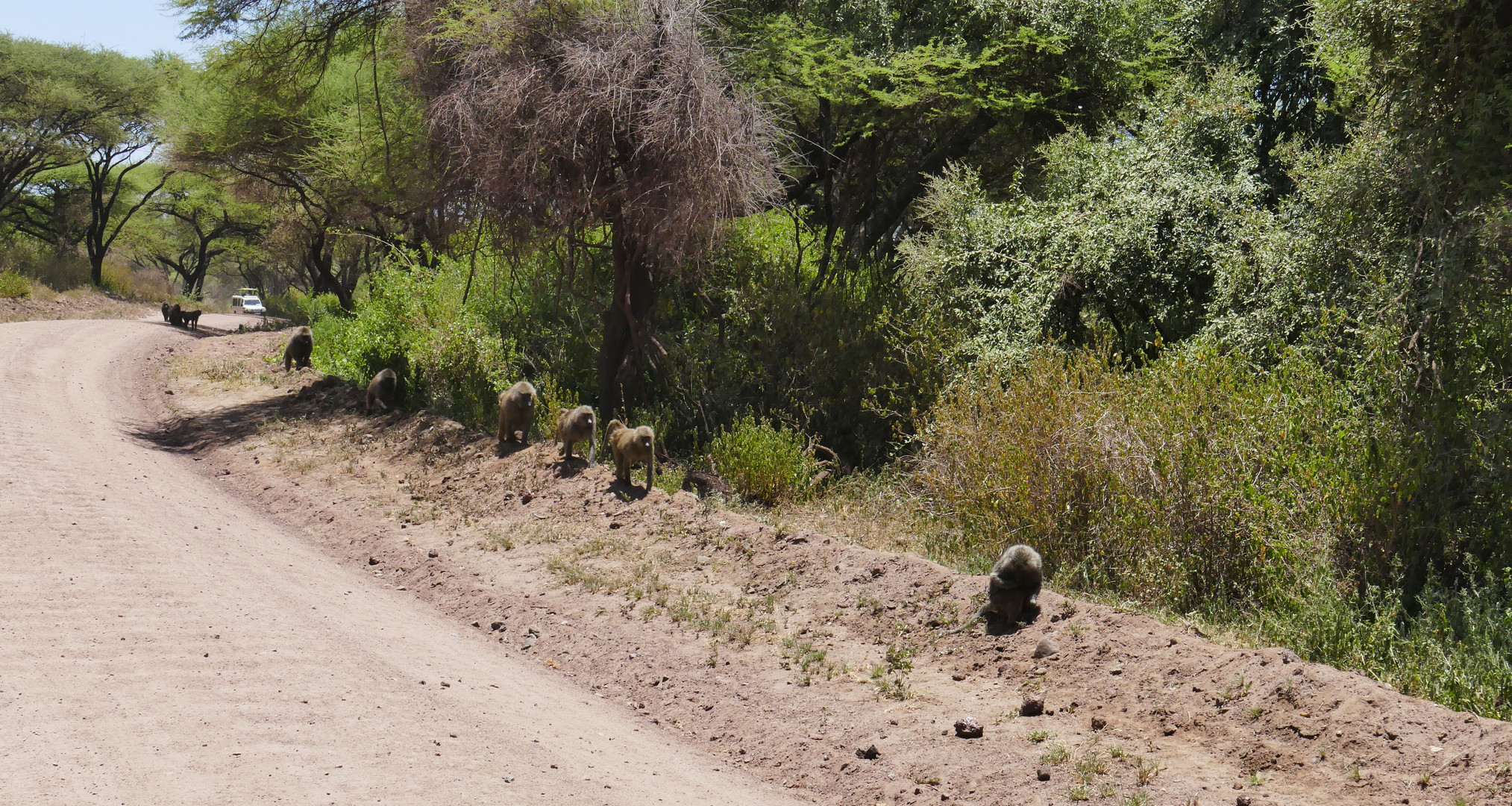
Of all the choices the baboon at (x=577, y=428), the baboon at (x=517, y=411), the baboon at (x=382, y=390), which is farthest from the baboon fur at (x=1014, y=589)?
the baboon at (x=382, y=390)

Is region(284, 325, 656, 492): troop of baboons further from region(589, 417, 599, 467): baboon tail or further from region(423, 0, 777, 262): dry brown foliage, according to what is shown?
region(423, 0, 777, 262): dry brown foliage

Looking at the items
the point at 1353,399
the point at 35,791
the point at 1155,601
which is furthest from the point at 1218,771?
the point at 35,791

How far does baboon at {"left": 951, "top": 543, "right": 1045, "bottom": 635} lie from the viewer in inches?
265

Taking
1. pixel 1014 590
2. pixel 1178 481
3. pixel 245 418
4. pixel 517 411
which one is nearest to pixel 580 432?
pixel 517 411

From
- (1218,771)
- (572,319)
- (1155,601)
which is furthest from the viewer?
(572,319)

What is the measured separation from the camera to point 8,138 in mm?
35844

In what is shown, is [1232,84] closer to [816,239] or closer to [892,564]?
[816,239]

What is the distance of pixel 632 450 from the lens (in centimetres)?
995

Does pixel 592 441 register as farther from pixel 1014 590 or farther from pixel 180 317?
pixel 180 317

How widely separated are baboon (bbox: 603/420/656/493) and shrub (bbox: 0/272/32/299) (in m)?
26.7

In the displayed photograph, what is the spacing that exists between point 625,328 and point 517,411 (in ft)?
6.45

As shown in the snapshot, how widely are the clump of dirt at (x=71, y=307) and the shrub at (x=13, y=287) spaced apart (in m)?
0.11

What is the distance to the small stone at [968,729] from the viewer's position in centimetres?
572

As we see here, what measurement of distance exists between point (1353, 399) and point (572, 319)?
9777 millimetres
